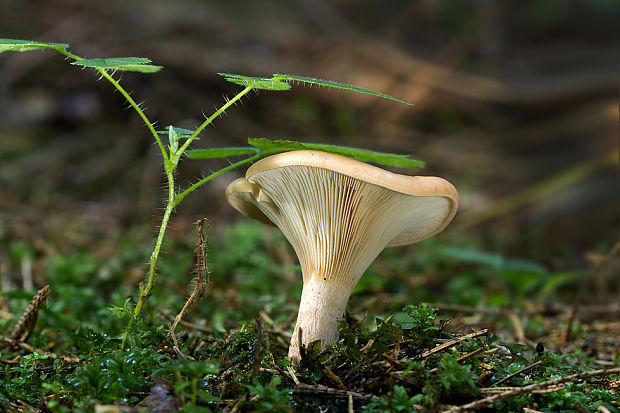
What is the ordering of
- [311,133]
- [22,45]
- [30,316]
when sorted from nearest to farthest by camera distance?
[22,45] → [30,316] → [311,133]

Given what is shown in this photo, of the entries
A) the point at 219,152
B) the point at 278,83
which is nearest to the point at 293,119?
the point at 278,83

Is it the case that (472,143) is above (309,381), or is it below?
above

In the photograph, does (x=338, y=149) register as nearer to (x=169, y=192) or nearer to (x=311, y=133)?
(x=169, y=192)

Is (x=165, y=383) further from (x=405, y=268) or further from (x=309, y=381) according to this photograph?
(x=405, y=268)

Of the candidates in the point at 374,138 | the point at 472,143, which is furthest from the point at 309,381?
the point at 472,143

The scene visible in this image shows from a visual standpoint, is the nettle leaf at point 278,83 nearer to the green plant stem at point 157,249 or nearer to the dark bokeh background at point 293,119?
the green plant stem at point 157,249

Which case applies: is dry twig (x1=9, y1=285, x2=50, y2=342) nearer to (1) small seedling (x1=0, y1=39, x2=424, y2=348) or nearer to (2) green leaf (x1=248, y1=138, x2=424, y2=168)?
(1) small seedling (x1=0, y1=39, x2=424, y2=348)
